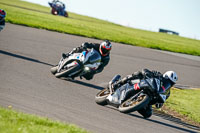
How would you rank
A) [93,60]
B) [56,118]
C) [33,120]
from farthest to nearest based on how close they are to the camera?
[93,60], [56,118], [33,120]

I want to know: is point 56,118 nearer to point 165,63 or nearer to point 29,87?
A: point 29,87

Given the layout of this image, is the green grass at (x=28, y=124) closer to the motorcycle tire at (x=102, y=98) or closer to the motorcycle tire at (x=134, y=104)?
the motorcycle tire at (x=134, y=104)

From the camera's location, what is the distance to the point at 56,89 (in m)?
10.3

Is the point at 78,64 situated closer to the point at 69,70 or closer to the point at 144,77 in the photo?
the point at 69,70

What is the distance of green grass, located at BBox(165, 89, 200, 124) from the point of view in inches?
452

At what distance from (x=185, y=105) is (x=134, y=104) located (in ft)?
15.1

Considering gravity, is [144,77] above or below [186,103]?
above

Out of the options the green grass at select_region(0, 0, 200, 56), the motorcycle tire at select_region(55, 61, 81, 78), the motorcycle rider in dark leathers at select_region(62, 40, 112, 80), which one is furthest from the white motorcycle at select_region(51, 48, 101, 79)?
the green grass at select_region(0, 0, 200, 56)

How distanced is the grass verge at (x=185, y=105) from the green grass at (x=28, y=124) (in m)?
5.15

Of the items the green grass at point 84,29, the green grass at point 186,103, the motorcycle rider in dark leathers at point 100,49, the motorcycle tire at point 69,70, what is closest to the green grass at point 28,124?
the motorcycle tire at point 69,70

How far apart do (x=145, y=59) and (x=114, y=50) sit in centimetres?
197

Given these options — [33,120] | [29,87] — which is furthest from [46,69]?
[33,120]

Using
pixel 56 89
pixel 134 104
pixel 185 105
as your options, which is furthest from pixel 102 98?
pixel 185 105

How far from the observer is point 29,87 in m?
9.71
